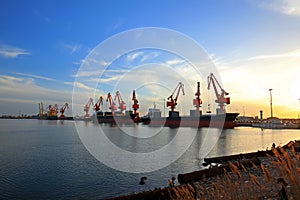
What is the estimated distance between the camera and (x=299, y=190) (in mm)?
3648

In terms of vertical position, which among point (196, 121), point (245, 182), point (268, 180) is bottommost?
point (245, 182)

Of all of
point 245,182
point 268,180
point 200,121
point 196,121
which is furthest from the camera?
point 196,121

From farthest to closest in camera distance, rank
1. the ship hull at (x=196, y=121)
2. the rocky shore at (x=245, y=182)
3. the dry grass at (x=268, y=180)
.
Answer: the ship hull at (x=196, y=121)
the rocky shore at (x=245, y=182)
the dry grass at (x=268, y=180)

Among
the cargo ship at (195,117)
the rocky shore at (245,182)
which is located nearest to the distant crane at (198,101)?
the cargo ship at (195,117)

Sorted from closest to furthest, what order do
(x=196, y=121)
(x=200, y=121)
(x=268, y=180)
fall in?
(x=268, y=180) < (x=200, y=121) < (x=196, y=121)

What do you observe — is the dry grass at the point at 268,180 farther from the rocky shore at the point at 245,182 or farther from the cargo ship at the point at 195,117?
the cargo ship at the point at 195,117

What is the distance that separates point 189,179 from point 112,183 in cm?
552

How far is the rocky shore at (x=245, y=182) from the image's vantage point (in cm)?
364

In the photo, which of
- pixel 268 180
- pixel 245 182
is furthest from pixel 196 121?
pixel 268 180

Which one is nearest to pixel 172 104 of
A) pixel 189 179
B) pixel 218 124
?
pixel 218 124

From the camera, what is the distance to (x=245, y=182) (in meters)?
6.08

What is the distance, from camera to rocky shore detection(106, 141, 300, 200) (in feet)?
11.9

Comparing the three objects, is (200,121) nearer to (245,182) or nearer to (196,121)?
→ (196,121)

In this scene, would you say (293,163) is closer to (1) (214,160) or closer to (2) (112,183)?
(2) (112,183)
